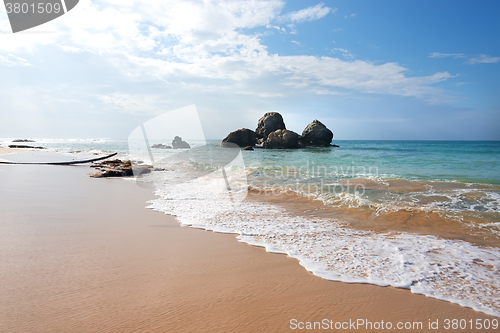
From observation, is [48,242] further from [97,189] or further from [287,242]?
[97,189]

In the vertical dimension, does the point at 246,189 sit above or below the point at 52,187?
below

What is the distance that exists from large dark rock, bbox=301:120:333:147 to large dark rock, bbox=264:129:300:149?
367cm

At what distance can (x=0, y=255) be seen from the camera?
302 centimetres

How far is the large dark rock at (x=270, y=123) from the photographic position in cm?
4556

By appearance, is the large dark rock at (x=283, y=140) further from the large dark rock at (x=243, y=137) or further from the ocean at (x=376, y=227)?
the ocean at (x=376, y=227)

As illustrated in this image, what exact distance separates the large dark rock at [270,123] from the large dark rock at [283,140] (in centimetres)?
364

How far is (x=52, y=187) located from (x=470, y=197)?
13.0m

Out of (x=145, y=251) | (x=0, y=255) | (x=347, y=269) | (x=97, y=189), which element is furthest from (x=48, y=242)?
(x=97, y=189)

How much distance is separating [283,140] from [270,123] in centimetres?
645

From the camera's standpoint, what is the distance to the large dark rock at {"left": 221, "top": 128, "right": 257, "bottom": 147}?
4772 centimetres

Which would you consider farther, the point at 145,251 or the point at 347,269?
the point at 145,251

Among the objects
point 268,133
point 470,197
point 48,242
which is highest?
point 268,133

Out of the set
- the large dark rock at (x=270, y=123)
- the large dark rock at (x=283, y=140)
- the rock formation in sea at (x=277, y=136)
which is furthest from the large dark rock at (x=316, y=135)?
the large dark rock at (x=270, y=123)

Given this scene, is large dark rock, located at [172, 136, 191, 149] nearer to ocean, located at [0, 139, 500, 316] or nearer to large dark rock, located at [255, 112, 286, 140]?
large dark rock, located at [255, 112, 286, 140]
